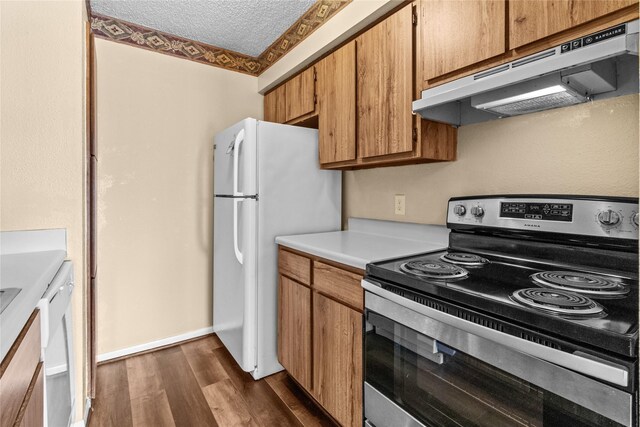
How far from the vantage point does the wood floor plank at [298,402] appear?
1754 millimetres

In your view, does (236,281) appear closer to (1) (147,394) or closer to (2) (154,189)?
(1) (147,394)

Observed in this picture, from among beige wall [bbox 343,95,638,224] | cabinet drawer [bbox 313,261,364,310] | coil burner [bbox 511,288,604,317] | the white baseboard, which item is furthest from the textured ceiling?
the white baseboard

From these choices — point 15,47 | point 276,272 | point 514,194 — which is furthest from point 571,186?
point 15,47

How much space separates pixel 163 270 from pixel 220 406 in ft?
3.94

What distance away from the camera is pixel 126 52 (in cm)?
244

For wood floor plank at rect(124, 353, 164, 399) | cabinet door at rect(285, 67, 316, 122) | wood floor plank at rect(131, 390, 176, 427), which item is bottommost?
wood floor plank at rect(131, 390, 176, 427)

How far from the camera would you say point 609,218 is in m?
1.12

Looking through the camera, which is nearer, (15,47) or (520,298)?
(520,298)

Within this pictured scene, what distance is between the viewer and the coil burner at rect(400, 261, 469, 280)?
1133 mm

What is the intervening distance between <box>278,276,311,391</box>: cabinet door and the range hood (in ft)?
3.82

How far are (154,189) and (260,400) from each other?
172cm

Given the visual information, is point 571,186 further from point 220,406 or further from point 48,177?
point 48,177

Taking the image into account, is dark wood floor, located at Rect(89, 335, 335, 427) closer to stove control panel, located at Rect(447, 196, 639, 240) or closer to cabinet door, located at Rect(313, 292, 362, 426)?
cabinet door, located at Rect(313, 292, 362, 426)

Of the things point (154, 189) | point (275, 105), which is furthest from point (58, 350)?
point (275, 105)
